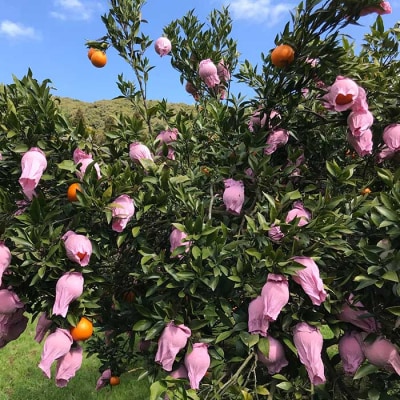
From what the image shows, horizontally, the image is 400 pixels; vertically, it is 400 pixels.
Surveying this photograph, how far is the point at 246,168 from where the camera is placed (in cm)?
168

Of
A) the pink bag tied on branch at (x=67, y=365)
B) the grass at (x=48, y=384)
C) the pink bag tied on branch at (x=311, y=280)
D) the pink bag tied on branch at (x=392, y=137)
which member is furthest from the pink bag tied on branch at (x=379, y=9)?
the grass at (x=48, y=384)

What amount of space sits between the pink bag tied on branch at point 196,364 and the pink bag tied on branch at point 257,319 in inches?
6.8

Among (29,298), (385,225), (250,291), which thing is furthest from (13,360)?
(385,225)

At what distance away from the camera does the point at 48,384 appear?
12.7 ft

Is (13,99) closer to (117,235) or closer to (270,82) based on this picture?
(117,235)

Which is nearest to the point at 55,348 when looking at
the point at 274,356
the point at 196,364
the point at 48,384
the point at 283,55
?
the point at 196,364

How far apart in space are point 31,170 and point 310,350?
1.08m

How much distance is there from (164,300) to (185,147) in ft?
2.47

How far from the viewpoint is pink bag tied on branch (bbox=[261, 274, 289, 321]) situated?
1.23 metres

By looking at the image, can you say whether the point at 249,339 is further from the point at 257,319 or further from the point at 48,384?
the point at 48,384

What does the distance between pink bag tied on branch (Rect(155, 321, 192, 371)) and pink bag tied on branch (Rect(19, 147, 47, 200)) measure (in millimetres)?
673

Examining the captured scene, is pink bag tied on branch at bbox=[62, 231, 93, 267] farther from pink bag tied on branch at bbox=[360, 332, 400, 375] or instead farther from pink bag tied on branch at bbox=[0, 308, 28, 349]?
pink bag tied on branch at bbox=[360, 332, 400, 375]

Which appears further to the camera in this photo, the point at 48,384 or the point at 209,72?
the point at 48,384

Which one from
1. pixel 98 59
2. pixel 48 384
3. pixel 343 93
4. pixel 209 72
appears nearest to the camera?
pixel 343 93
